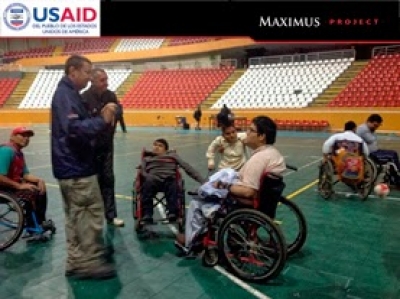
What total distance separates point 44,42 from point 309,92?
29.2 m

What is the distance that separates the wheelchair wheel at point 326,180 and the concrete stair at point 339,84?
1396 centimetres

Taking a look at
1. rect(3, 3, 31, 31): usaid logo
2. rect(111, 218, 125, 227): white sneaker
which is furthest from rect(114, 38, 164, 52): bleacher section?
rect(111, 218, 125, 227): white sneaker

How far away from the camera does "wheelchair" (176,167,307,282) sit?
280cm

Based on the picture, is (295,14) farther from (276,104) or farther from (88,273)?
(88,273)

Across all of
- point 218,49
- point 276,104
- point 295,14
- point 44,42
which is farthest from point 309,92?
point 44,42

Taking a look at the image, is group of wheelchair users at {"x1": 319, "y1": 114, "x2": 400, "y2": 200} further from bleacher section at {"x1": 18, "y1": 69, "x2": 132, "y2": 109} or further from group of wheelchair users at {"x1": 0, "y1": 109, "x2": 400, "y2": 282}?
bleacher section at {"x1": 18, "y1": 69, "x2": 132, "y2": 109}

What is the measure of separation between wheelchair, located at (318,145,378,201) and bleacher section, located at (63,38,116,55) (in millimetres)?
30256

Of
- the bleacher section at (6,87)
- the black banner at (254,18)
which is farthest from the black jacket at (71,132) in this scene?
the bleacher section at (6,87)

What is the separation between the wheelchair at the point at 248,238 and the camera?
110 inches

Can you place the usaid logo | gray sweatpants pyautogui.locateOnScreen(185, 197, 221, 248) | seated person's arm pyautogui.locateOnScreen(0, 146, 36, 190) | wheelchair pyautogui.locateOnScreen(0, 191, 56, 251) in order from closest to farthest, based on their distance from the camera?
gray sweatpants pyautogui.locateOnScreen(185, 197, 221, 248) → wheelchair pyautogui.locateOnScreen(0, 191, 56, 251) → seated person's arm pyautogui.locateOnScreen(0, 146, 36, 190) → the usaid logo

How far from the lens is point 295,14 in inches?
608

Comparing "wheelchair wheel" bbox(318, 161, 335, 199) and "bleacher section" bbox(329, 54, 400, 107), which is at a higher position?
"bleacher section" bbox(329, 54, 400, 107)

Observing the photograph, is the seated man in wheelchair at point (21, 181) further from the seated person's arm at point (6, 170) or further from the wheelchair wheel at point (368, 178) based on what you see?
the wheelchair wheel at point (368, 178)

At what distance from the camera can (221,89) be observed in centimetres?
2308
